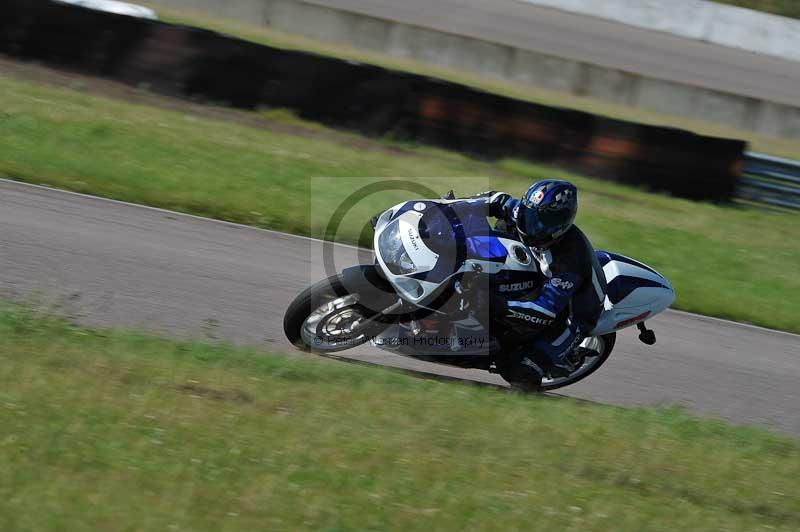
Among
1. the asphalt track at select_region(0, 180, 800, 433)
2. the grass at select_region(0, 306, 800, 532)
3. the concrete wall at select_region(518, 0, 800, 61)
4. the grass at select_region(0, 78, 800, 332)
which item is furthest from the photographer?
the concrete wall at select_region(518, 0, 800, 61)

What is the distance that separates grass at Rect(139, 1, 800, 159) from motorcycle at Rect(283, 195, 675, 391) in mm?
11610

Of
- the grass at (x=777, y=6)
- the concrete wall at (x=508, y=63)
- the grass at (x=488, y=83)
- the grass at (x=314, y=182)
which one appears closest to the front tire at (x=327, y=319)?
the grass at (x=314, y=182)

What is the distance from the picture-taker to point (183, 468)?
4.74 metres

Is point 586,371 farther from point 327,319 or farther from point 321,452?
point 321,452

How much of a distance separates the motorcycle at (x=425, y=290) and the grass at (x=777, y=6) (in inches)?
1040

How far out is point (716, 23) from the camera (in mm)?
28734

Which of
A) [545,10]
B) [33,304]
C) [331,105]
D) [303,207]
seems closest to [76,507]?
[33,304]

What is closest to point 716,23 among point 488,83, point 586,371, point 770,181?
point 488,83

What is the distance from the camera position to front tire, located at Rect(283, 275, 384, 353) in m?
6.43

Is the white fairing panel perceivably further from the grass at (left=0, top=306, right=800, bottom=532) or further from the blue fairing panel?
the blue fairing panel

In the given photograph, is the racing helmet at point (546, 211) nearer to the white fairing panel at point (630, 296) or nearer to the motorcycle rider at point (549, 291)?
the motorcycle rider at point (549, 291)

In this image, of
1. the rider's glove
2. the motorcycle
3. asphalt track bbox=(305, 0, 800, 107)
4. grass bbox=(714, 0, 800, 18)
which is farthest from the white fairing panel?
grass bbox=(714, 0, 800, 18)

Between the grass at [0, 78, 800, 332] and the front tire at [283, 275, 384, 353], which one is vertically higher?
the grass at [0, 78, 800, 332]

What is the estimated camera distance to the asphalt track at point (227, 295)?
758cm
